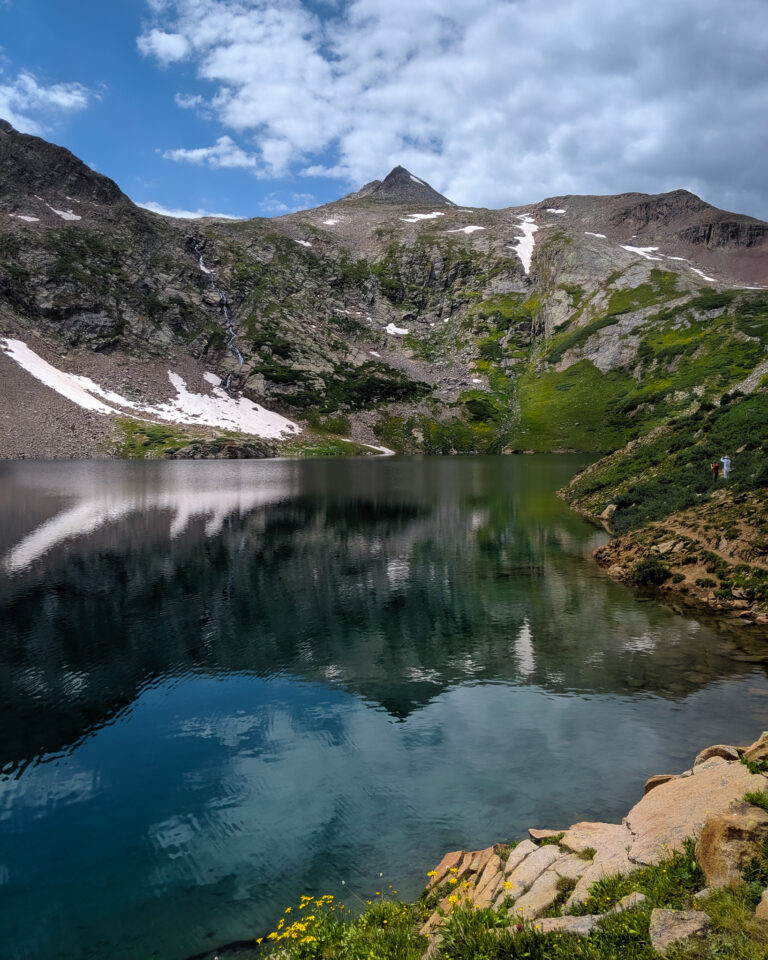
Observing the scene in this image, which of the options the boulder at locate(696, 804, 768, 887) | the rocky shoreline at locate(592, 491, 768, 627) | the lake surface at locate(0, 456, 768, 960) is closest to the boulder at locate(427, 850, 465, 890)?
the lake surface at locate(0, 456, 768, 960)

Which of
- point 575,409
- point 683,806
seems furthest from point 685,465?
point 575,409

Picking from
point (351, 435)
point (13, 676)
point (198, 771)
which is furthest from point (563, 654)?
point (351, 435)

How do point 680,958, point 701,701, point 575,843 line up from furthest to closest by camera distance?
1. point 701,701
2. point 575,843
3. point 680,958

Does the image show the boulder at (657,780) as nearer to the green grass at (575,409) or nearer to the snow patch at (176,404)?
the green grass at (575,409)

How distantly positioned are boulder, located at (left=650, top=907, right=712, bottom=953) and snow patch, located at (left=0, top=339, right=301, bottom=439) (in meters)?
157

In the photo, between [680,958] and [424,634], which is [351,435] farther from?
[680,958]

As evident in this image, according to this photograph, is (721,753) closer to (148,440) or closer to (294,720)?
(294,720)

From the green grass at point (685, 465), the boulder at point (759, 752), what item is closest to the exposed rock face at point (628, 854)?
the boulder at point (759, 752)

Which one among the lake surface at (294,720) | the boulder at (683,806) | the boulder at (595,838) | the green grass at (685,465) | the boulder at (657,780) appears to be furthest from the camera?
the green grass at (685,465)

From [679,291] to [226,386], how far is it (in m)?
153

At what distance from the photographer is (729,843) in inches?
272

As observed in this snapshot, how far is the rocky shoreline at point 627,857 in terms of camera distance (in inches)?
263

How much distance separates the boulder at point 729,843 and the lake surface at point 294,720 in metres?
5.20

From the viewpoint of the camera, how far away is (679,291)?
179750 millimetres
